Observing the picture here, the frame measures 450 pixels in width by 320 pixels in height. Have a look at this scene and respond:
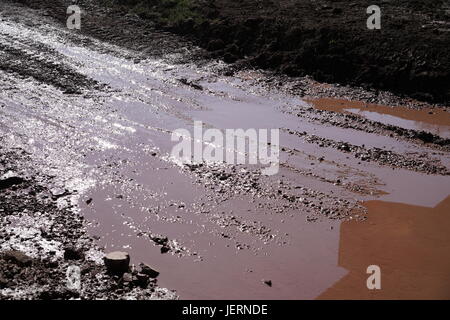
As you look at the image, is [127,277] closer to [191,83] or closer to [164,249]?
[164,249]

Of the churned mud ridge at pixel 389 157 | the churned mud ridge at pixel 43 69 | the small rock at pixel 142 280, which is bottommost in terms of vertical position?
the small rock at pixel 142 280

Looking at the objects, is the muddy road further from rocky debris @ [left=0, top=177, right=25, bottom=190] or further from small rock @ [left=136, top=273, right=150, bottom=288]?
rocky debris @ [left=0, top=177, right=25, bottom=190]

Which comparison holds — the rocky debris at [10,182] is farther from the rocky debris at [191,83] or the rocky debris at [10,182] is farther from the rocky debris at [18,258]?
the rocky debris at [191,83]

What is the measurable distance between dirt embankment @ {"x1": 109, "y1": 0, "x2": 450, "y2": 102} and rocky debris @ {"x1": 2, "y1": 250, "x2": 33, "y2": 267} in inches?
297

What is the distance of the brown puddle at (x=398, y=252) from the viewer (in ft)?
17.5

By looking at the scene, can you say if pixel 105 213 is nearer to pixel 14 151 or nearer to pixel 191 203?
pixel 191 203

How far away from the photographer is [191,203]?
22.5 feet

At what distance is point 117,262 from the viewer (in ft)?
17.7

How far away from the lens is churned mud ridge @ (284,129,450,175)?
7.64 meters

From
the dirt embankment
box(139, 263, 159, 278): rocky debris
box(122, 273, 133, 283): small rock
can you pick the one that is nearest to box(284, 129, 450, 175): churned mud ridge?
the dirt embankment

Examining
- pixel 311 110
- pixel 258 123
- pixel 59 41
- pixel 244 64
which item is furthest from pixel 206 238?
pixel 59 41

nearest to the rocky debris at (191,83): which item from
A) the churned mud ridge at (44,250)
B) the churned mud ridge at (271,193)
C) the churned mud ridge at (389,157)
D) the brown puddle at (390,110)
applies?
the brown puddle at (390,110)

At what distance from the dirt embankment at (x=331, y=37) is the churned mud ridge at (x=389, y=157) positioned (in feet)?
8.39

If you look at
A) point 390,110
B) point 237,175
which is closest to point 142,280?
point 237,175
